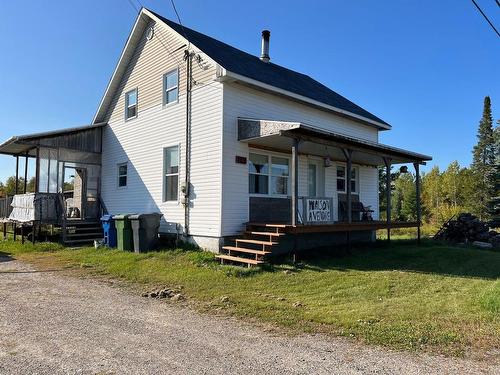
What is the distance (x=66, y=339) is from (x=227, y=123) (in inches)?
320

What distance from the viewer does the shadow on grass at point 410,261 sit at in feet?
34.6

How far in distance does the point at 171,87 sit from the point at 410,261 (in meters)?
9.75

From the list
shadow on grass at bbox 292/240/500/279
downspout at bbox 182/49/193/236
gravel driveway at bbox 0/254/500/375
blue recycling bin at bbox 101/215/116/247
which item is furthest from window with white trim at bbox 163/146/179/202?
gravel driveway at bbox 0/254/500/375

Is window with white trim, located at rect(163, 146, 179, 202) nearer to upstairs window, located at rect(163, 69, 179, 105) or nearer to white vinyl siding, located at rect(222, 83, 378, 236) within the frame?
upstairs window, located at rect(163, 69, 179, 105)

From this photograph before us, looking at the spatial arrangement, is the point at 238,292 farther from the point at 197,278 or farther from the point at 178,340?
the point at 178,340

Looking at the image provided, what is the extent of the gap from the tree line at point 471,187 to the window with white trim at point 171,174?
33.6 feet

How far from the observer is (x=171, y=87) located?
1467 cm

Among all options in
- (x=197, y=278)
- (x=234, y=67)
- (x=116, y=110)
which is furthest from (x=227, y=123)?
(x=116, y=110)

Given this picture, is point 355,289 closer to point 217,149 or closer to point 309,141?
point 309,141

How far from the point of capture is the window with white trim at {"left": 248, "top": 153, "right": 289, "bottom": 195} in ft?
43.3

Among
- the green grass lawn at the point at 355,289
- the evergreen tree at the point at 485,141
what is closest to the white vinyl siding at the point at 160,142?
the green grass lawn at the point at 355,289

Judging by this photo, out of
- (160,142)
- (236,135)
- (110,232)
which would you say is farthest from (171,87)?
(110,232)

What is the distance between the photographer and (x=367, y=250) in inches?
548

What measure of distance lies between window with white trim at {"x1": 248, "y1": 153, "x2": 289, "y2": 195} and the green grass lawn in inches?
113
